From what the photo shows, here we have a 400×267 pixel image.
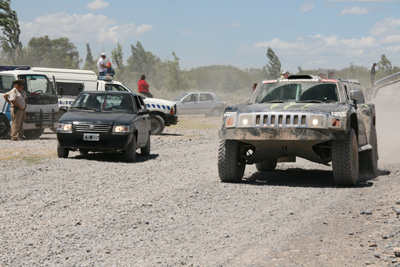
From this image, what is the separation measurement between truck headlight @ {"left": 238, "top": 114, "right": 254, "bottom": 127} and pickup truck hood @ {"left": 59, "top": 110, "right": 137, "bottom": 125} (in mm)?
4500

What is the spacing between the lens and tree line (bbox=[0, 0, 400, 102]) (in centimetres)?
3978

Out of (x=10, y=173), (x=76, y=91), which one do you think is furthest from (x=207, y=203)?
(x=76, y=91)

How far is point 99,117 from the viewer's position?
1443cm

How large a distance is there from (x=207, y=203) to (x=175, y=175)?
311cm

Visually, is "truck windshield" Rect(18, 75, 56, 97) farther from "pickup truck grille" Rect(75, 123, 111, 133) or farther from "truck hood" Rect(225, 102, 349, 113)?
"truck hood" Rect(225, 102, 349, 113)

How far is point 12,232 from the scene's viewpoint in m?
6.95

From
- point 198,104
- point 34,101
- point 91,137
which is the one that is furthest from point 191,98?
point 91,137

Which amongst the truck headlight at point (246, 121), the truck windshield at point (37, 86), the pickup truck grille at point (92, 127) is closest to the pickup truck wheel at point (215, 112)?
the truck windshield at point (37, 86)

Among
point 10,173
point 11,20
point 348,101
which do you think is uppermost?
point 11,20

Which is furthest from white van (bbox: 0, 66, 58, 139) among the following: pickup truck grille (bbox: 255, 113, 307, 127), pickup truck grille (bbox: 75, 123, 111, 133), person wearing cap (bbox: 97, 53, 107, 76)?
pickup truck grille (bbox: 255, 113, 307, 127)

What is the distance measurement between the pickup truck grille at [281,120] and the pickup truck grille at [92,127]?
4803 mm

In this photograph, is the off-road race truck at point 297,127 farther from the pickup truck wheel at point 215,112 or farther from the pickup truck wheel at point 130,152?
the pickup truck wheel at point 215,112

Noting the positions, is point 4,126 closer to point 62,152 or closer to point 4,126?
point 4,126

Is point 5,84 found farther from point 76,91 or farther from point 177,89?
point 177,89
